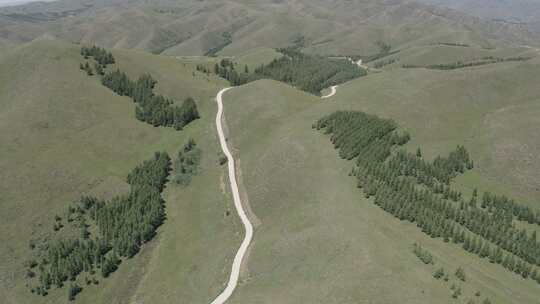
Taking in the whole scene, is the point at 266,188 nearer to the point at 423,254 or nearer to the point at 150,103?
the point at 423,254

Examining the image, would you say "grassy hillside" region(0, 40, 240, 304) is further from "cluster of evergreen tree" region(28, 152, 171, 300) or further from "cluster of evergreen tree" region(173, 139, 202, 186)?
"cluster of evergreen tree" region(28, 152, 171, 300)

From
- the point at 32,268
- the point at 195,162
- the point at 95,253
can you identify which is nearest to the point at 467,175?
the point at 195,162

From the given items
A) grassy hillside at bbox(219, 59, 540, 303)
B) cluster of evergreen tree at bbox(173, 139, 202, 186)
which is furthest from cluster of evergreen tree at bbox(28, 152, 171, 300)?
grassy hillside at bbox(219, 59, 540, 303)

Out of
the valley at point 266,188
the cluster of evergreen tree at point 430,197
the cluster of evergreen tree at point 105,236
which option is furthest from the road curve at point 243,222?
the cluster of evergreen tree at point 430,197

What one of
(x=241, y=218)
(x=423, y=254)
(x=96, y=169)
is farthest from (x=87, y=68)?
(x=423, y=254)

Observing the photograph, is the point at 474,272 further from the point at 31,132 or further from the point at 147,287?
the point at 31,132

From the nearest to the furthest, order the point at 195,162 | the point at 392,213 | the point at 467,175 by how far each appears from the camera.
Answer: the point at 392,213, the point at 467,175, the point at 195,162

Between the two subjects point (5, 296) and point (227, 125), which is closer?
point (5, 296)
